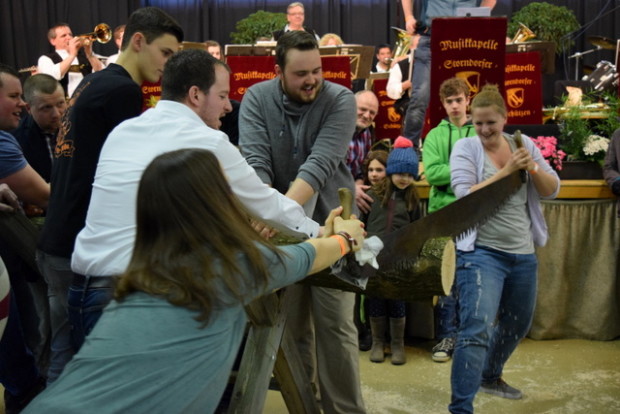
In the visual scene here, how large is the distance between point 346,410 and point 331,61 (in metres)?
4.29

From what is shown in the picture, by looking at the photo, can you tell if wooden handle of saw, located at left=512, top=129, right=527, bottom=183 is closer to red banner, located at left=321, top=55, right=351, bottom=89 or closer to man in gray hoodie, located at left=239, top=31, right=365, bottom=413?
man in gray hoodie, located at left=239, top=31, right=365, bottom=413

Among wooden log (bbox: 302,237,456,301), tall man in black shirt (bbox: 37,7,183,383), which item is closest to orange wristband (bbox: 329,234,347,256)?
wooden log (bbox: 302,237,456,301)

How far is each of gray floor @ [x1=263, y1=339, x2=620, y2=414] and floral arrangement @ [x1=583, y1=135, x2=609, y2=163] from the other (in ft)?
4.79

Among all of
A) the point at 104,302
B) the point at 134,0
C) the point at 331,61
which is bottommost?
the point at 104,302

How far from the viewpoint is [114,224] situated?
267 cm

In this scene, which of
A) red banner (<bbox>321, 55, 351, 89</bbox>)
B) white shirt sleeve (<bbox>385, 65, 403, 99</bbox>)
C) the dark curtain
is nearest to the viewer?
red banner (<bbox>321, 55, 351, 89</bbox>)

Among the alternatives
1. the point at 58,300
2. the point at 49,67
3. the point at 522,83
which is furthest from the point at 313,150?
the point at 49,67

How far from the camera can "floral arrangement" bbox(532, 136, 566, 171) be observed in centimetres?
639

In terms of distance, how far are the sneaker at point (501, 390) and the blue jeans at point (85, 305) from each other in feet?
8.91

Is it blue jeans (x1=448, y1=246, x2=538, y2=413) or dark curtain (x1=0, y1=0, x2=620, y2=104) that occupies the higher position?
dark curtain (x1=0, y1=0, x2=620, y2=104)

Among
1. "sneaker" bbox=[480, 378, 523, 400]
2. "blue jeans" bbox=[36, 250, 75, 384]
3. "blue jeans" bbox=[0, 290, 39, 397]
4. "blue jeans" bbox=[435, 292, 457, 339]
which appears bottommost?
"sneaker" bbox=[480, 378, 523, 400]

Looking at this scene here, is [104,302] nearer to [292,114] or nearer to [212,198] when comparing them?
[212,198]

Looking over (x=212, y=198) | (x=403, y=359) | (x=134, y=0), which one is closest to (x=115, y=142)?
(x=212, y=198)

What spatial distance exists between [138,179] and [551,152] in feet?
14.8
